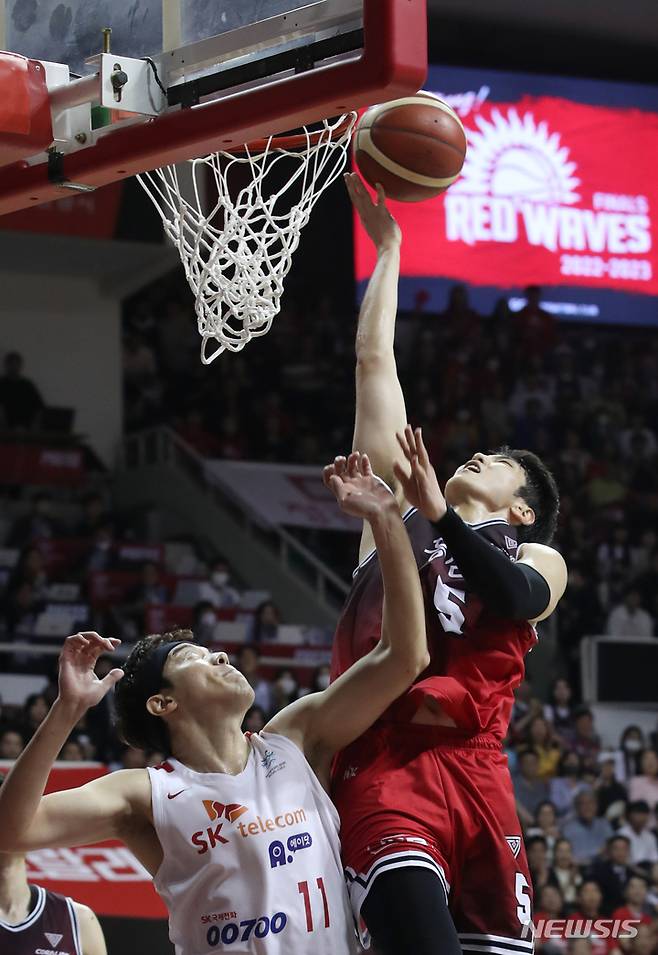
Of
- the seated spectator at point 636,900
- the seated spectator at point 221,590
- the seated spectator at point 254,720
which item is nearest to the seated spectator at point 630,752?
the seated spectator at point 636,900

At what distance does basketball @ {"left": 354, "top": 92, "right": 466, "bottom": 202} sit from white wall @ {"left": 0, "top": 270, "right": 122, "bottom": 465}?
392 inches

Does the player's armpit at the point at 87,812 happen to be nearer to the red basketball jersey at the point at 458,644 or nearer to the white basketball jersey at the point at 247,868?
the white basketball jersey at the point at 247,868

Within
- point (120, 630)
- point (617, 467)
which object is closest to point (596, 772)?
point (120, 630)

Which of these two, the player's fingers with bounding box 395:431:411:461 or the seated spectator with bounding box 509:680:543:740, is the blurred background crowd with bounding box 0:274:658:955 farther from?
the player's fingers with bounding box 395:431:411:461

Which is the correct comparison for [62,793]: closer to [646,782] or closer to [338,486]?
[338,486]

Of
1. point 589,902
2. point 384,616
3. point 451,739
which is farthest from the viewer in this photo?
point 589,902

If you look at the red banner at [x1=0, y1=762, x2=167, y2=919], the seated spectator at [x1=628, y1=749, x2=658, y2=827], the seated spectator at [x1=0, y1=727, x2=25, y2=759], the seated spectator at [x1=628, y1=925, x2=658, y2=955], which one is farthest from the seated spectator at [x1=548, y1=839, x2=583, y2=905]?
the seated spectator at [x1=0, y1=727, x2=25, y2=759]

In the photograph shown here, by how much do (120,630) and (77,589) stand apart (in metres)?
0.64

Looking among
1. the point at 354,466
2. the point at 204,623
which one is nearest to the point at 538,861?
the point at 204,623

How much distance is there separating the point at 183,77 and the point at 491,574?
1.22m

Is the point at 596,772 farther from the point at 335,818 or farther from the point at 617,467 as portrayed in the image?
the point at 335,818

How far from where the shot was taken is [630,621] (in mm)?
11742

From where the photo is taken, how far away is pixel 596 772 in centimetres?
945

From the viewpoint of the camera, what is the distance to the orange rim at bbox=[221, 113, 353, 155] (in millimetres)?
3814
